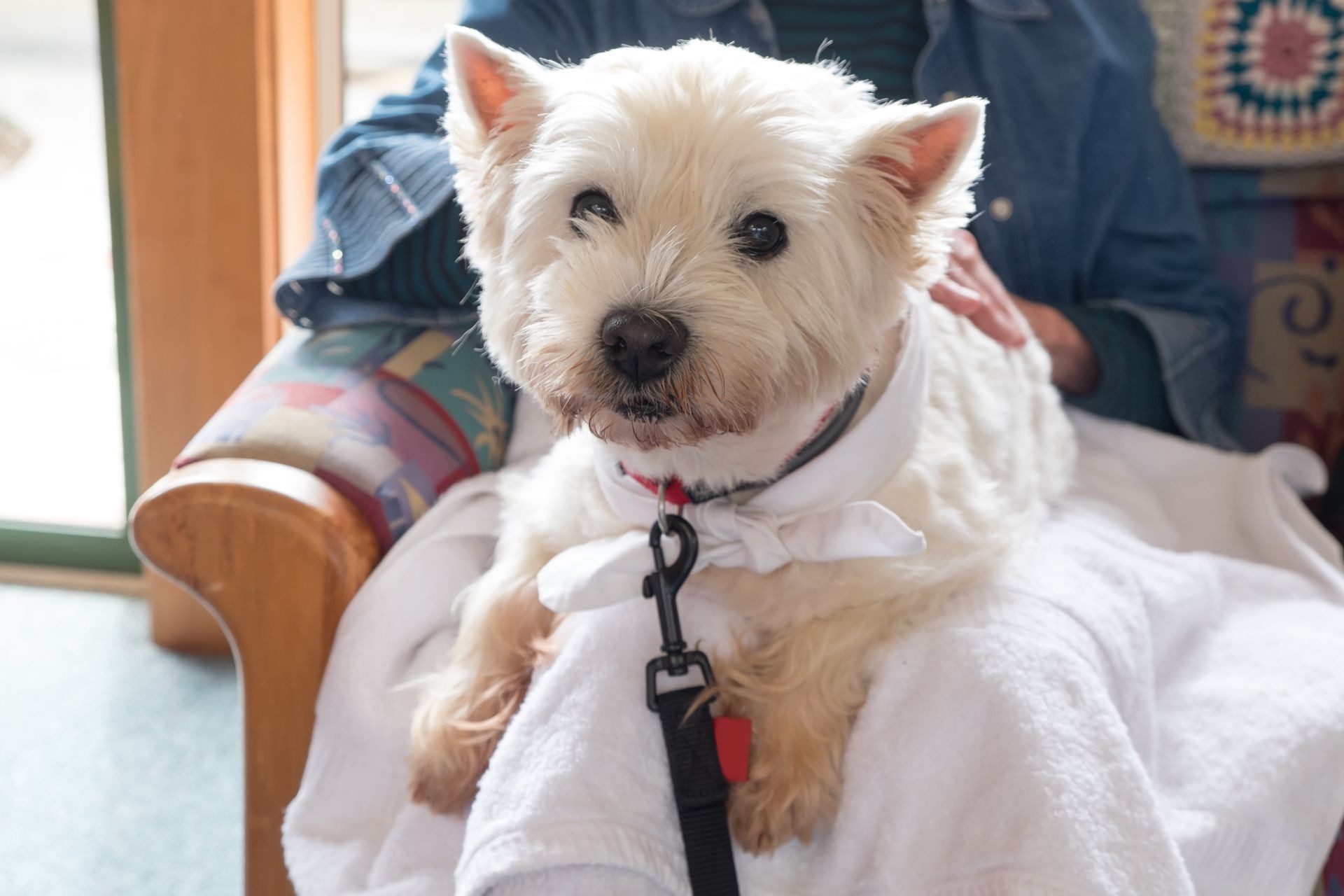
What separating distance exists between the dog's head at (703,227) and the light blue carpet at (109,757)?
123 cm

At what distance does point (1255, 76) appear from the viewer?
179 centimetres

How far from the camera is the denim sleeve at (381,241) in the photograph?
1463 mm

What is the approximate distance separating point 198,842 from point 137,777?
0.22 m

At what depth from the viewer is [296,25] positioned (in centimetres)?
203

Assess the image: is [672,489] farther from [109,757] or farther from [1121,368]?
[109,757]

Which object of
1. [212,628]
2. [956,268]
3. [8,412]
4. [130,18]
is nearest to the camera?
[956,268]

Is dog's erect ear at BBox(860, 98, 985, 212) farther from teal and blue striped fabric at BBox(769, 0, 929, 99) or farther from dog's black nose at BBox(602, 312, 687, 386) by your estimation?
teal and blue striped fabric at BBox(769, 0, 929, 99)

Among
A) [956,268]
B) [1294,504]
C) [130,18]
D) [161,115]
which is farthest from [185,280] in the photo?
[1294,504]

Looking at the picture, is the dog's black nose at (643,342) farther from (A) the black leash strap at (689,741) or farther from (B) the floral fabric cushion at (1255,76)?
(B) the floral fabric cushion at (1255,76)

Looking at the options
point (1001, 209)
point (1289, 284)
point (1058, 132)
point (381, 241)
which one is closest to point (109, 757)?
point (381, 241)

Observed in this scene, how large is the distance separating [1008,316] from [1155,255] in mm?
524

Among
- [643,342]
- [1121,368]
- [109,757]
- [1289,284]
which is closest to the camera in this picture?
[643,342]

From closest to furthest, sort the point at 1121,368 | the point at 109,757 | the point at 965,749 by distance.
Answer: the point at 965,749
the point at 1121,368
the point at 109,757

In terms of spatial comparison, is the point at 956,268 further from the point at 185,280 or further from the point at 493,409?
the point at 185,280
